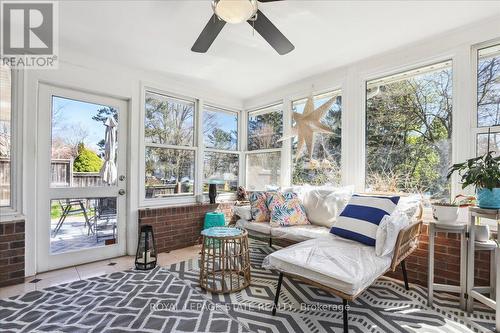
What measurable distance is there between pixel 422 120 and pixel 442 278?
1.59 m

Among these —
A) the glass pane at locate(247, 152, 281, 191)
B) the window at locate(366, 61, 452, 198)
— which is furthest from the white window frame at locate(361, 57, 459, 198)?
the glass pane at locate(247, 152, 281, 191)

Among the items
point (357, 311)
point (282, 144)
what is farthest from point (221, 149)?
point (357, 311)

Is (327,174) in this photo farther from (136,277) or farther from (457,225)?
(136,277)

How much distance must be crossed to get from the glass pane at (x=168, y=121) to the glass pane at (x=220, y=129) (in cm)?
29

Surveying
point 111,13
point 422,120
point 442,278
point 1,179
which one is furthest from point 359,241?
point 1,179

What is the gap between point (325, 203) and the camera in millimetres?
2932

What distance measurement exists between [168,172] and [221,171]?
0.97 meters

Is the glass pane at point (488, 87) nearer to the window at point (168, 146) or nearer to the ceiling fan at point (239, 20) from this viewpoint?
the ceiling fan at point (239, 20)

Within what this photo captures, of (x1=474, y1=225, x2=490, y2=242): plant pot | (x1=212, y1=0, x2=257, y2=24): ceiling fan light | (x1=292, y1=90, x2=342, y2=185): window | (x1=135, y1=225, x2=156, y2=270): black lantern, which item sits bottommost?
(x1=135, y1=225, x2=156, y2=270): black lantern

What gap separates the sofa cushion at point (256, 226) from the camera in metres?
2.89

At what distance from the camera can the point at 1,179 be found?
251 cm

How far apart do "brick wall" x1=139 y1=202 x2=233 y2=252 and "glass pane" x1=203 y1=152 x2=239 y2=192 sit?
46 centimetres

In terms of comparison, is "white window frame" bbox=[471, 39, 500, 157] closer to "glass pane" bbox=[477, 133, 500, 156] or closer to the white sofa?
"glass pane" bbox=[477, 133, 500, 156]

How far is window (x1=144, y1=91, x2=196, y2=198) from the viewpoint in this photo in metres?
3.54
